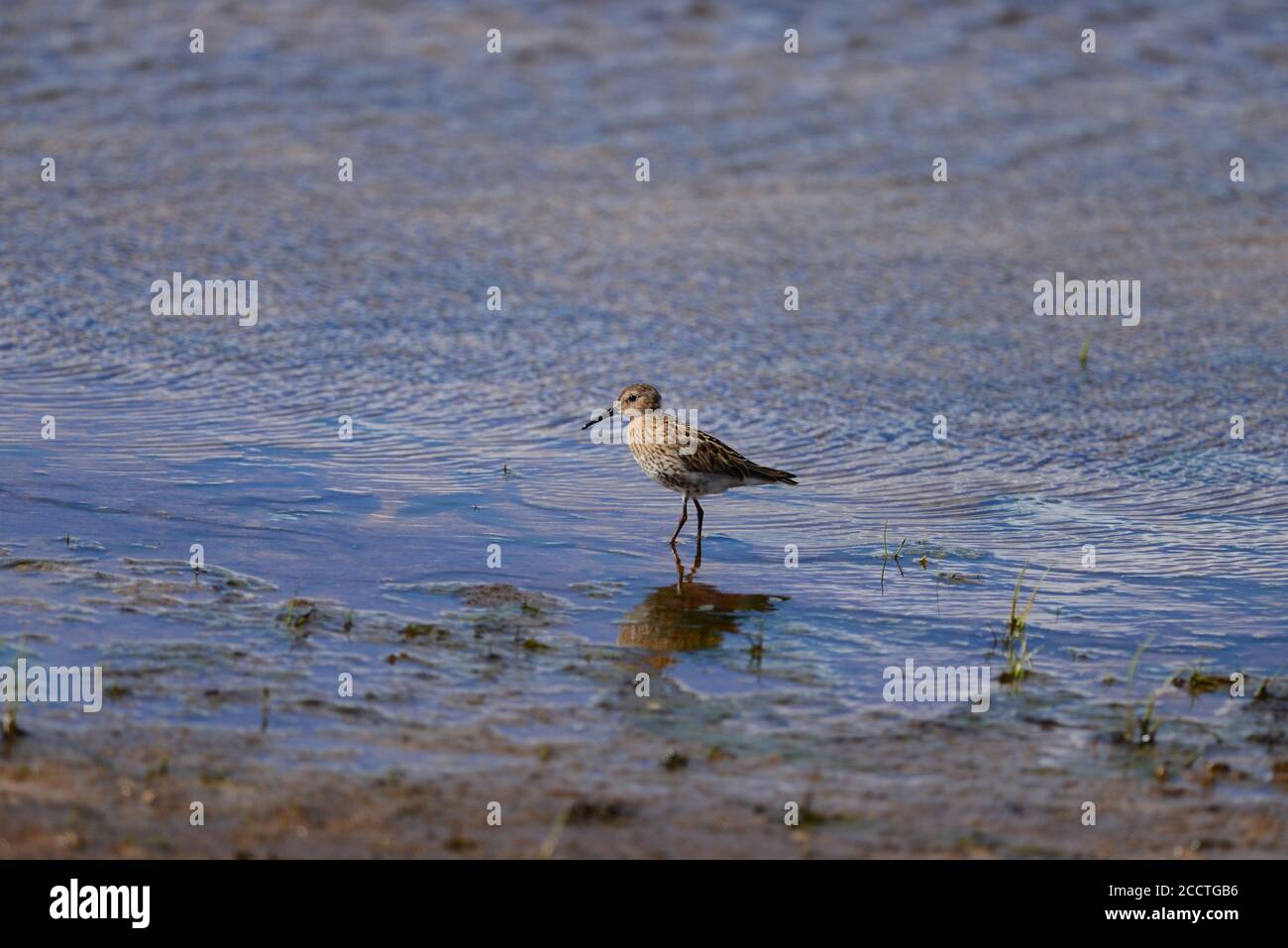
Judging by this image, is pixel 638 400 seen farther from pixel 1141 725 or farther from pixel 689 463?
pixel 1141 725

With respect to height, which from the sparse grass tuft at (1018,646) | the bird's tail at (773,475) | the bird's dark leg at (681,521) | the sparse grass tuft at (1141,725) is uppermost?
the bird's tail at (773,475)

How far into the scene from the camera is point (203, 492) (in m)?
9.57

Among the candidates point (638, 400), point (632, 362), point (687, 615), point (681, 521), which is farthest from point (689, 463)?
point (632, 362)

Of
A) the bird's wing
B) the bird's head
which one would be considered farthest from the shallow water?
the bird's head

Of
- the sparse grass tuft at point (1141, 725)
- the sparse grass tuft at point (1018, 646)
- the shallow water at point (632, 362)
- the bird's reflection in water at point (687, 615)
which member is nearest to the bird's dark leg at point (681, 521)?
the shallow water at point (632, 362)

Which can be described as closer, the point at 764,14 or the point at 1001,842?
the point at 1001,842

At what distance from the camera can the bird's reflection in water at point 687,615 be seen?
7.95m

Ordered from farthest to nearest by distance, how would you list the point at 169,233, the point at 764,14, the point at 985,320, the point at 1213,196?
the point at 764,14 < the point at 1213,196 < the point at 169,233 < the point at 985,320

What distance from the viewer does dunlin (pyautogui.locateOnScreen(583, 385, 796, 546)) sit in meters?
9.48

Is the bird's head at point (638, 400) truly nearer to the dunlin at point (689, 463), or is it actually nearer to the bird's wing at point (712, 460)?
the dunlin at point (689, 463)

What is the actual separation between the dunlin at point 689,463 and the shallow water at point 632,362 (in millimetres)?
330
